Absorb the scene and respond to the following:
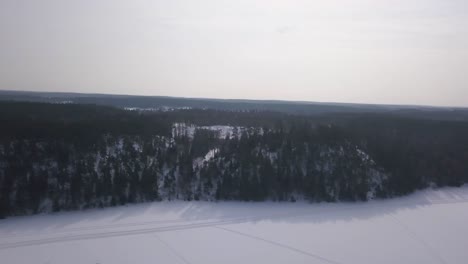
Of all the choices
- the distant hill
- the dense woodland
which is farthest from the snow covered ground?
A: the distant hill

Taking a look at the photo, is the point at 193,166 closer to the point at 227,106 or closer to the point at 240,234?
the point at 240,234

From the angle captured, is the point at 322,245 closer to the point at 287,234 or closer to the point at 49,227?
the point at 287,234

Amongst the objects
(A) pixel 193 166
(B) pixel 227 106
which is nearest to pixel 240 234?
(A) pixel 193 166

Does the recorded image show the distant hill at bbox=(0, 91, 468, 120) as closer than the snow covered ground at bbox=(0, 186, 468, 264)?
No

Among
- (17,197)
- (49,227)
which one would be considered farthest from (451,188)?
(17,197)

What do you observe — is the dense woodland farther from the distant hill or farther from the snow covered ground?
the distant hill

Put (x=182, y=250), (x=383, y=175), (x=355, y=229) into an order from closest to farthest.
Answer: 1. (x=182, y=250)
2. (x=355, y=229)
3. (x=383, y=175)

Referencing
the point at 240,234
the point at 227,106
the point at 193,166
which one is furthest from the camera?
the point at 227,106
